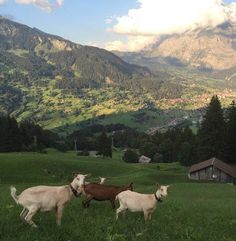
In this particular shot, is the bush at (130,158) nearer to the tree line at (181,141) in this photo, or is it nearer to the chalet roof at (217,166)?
the tree line at (181,141)

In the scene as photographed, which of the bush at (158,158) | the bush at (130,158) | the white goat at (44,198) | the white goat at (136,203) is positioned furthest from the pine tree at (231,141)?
the white goat at (44,198)

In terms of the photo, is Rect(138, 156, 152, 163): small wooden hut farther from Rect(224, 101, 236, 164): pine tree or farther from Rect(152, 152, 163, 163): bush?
Rect(224, 101, 236, 164): pine tree

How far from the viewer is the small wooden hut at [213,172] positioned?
94375mm

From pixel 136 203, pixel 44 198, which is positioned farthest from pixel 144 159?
pixel 44 198

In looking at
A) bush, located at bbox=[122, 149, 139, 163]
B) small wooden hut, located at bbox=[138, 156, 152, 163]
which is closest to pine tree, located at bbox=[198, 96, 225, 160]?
bush, located at bbox=[122, 149, 139, 163]

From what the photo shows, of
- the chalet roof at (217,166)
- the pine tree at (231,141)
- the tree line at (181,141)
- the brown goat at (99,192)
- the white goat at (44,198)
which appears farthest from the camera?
the tree line at (181,141)

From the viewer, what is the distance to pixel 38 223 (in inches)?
634

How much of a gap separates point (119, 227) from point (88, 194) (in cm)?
799

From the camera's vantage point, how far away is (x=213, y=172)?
95000mm

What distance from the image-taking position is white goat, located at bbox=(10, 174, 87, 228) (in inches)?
599

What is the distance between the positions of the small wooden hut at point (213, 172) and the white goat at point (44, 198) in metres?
79.8

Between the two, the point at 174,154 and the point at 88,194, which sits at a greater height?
the point at 88,194

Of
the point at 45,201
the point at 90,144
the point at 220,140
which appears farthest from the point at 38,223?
the point at 90,144

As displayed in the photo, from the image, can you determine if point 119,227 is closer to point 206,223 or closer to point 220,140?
point 206,223
